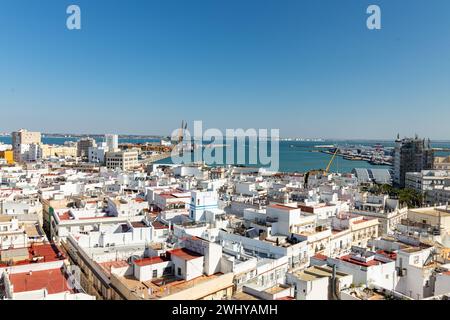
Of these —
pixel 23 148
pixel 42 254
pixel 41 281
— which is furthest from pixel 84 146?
pixel 41 281

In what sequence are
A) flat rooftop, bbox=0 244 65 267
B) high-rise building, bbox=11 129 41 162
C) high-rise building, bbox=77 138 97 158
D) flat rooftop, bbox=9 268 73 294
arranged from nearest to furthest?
1. flat rooftop, bbox=9 268 73 294
2. flat rooftop, bbox=0 244 65 267
3. high-rise building, bbox=11 129 41 162
4. high-rise building, bbox=77 138 97 158

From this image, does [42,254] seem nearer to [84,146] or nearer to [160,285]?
[160,285]

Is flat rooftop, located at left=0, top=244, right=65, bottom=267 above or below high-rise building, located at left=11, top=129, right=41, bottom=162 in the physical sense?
below

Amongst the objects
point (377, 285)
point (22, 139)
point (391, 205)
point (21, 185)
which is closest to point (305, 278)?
point (377, 285)

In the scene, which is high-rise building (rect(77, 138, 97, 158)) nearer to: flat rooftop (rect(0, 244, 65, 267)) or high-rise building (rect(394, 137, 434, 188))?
high-rise building (rect(394, 137, 434, 188))

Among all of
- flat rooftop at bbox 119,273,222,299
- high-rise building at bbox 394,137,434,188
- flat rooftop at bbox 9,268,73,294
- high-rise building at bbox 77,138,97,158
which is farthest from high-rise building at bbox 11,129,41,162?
flat rooftop at bbox 119,273,222,299

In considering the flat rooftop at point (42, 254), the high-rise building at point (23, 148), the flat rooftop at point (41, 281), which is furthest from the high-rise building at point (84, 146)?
the flat rooftop at point (41, 281)
